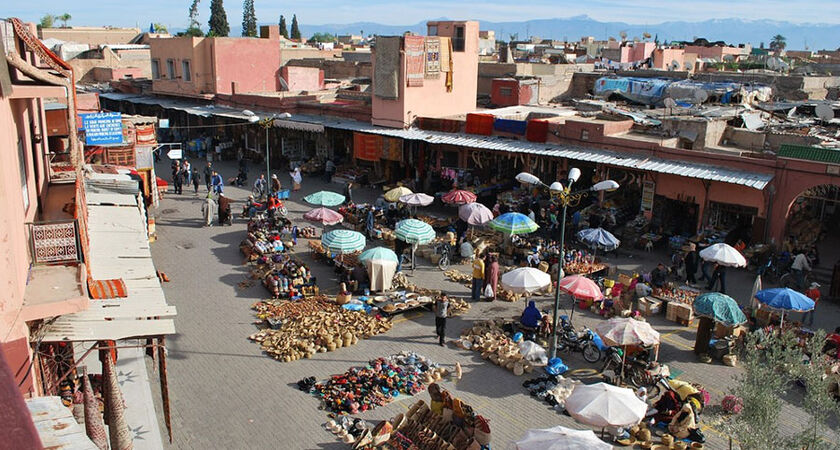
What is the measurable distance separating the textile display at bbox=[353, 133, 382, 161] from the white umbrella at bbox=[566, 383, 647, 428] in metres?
21.0

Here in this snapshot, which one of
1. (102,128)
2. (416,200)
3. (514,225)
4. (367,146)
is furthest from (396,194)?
(102,128)

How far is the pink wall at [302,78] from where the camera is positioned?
43656mm

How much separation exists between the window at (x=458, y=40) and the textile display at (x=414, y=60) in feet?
10.3

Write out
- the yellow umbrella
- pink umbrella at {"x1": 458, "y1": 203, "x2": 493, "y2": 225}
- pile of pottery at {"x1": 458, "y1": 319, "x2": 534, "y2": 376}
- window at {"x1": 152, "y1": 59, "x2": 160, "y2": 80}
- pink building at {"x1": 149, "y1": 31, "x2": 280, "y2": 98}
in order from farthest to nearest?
1. window at {"x1": 152, "y1": 59, "x2": 160, "y2": 80}
2. pink building at {"x1": 149, "y1": 31, "x2": 280, "y2": 98}
3. the yellow umbrella
4. pink umbrella at {"x1": 458, "y1": 203, "x2": 493, "y2": 225}
5. pile of pottery at {"x1": 458, "y1": 319, "x2": 534, "y2": 376}

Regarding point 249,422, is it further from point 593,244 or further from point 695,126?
point 695,126

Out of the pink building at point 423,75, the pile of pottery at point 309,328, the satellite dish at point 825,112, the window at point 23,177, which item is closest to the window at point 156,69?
the pink building at point 423,75

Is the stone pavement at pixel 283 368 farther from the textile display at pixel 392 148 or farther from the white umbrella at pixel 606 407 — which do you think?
the textile display at pixel 392 148

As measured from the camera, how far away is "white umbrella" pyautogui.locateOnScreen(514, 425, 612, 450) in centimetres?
980

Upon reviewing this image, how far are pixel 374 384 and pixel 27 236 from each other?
270 inches

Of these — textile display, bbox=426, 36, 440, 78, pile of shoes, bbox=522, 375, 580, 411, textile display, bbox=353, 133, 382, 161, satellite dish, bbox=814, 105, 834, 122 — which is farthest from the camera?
textile display, bbox=353, 133, 382, 161

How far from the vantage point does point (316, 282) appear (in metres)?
19.7

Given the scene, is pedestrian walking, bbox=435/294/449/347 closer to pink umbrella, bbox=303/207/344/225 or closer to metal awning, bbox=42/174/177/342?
metal awning, bbox=42/174/177/342

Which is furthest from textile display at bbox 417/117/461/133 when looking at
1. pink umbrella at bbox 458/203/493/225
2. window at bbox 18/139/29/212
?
window at bbox 18/139/29/212

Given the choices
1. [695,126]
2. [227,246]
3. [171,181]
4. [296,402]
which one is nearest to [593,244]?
[695,126]
